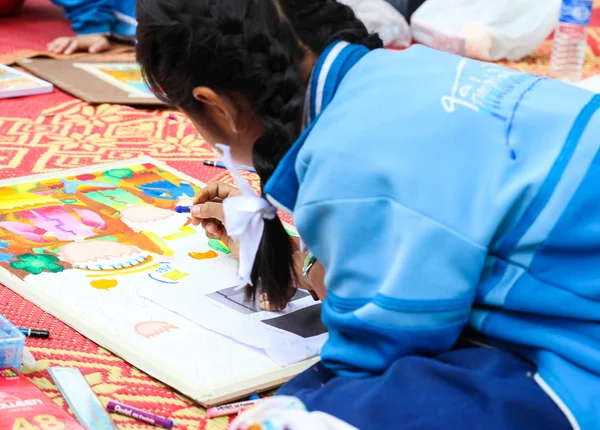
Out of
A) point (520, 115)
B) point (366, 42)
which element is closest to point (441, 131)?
point (520, 115)

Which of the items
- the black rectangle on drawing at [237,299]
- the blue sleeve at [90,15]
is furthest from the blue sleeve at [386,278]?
the blue sleeve at [90,15]

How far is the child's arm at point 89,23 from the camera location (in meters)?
2.38

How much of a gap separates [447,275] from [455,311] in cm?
4

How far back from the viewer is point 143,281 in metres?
1.08

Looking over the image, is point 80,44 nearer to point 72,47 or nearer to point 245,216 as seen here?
point 72,47

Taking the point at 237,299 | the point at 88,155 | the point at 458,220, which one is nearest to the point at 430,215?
the point at 458,220

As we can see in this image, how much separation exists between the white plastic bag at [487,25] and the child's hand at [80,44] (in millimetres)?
970

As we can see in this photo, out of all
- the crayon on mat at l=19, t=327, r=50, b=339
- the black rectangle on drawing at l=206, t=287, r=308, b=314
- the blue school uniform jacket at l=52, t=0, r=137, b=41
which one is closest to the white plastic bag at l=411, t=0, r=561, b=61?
the blue school uniform jacket at l=52, t=0, r=137, b=41

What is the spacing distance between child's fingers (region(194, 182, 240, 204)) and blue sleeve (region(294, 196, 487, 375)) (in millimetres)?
360

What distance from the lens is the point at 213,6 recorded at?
826 millimetres

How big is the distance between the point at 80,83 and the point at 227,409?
1.35 metres

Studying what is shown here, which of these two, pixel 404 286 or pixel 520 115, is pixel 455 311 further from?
pixel 520 115

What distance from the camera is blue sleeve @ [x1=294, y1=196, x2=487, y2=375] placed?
74 cm

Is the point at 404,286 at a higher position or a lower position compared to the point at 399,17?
higher
